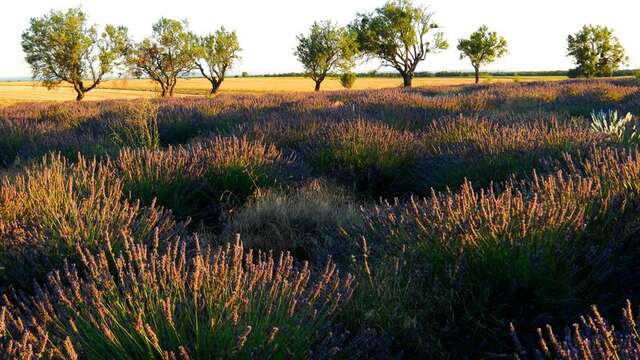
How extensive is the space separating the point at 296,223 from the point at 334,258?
0.76 m

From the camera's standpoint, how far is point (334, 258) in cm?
288

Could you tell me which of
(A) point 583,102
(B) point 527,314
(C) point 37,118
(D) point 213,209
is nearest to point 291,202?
(D) point 213,209

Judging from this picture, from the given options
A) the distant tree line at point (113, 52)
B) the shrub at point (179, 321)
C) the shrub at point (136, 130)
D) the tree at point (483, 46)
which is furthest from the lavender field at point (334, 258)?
the tree at point (483, 46)

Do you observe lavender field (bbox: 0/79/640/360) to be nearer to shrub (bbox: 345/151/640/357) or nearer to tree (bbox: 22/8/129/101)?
shrub (bbox: 345/151/640/357)

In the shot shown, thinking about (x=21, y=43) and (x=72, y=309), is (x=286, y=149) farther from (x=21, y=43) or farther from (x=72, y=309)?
(x=21, y=43)

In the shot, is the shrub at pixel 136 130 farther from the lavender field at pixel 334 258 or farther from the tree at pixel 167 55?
the tree at pixel 167 55

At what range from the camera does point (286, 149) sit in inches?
224

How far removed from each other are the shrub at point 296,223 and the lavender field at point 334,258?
0.05 feet

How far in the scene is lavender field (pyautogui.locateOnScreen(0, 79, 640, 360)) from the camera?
1.70m

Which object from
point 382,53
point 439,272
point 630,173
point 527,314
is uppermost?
point 382,53

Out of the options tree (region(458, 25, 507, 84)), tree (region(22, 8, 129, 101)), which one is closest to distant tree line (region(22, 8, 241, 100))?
tree (region(22, 8, 129, 101))

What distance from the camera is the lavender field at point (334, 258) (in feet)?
5.57

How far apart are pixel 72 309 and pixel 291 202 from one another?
2161mm

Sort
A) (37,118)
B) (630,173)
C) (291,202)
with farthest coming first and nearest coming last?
(37,118), (291,202), (630,173)
